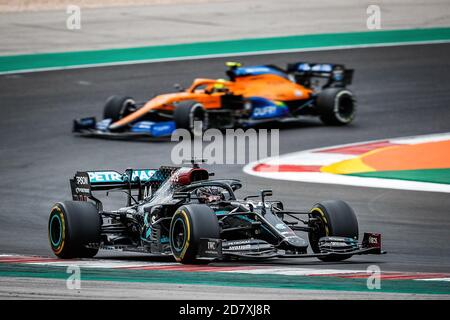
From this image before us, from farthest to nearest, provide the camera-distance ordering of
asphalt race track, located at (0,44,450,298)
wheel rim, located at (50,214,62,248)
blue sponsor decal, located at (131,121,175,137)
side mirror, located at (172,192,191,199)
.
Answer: blue sponsor decal, located at (131,121,175,137)
asphalt race track, located at (0,44,450,298)
wheel rim, located at (50,214,62,248)
side mirror, located at (172,192,191,199)

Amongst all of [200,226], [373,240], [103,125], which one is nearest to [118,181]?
[200,226]

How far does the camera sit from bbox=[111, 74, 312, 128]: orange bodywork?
25234 mm

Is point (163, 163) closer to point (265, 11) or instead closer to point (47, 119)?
point (47, 119)

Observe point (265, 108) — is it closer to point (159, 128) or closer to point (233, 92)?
point (233, 92)

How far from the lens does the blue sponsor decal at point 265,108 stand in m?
25.7

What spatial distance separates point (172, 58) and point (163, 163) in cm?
1251

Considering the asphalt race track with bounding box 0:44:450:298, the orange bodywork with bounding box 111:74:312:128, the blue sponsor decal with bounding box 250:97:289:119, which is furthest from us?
the blue sponsor decal with bounding box 250:97:289:119

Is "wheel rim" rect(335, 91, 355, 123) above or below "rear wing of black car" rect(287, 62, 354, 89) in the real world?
below

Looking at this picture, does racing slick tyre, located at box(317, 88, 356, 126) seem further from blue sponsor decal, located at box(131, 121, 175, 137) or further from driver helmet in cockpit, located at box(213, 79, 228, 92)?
blue sponsor decal, located at box(131, 121, 175, 137)

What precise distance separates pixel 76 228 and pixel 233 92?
12300 mm

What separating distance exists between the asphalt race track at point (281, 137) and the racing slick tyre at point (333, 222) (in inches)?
13.8

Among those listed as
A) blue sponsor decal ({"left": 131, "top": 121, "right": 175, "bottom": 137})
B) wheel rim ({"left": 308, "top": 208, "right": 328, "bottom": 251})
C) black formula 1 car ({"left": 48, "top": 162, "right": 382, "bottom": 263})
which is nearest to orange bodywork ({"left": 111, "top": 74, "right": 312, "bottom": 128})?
blue sponsor decal ({"left": 131, "top": 121, "right": 175, "bottom": 137})

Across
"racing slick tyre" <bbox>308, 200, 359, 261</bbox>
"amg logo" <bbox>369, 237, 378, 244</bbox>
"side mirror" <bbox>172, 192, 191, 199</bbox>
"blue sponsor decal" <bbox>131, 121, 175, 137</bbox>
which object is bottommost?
"amg logo" <bbox>369, 237, 378, 244</bbox>

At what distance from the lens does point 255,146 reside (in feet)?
78.9
